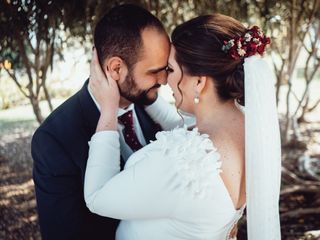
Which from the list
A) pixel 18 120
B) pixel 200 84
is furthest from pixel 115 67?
pixel 18 120

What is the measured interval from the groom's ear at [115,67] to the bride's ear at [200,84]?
1.81 ft

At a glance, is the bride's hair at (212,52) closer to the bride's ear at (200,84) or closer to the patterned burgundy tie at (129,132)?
the bride's ear at (200,84)

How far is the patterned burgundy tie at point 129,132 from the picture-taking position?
2.37m

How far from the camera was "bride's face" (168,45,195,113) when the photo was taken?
188cm

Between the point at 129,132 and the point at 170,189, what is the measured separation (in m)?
0.88

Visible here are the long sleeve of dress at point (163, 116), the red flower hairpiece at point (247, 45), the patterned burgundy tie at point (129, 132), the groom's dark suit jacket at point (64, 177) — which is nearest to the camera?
the red flower hairpiece at point (247, 45)

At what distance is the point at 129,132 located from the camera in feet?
7.95

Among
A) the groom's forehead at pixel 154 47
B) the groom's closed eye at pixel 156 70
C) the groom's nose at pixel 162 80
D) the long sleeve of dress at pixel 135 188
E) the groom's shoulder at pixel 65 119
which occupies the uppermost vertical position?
the groom's forehead at pixel 154 47

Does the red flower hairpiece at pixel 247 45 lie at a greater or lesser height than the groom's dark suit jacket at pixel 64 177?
greater

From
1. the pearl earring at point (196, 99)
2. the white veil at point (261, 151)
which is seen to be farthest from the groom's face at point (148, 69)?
the white veil at point (261, 151)

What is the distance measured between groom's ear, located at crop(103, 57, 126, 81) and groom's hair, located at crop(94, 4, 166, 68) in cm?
3

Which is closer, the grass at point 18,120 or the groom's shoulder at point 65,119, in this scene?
the groom's shoulder at point 65,119

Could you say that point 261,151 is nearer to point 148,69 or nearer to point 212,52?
point 212,52

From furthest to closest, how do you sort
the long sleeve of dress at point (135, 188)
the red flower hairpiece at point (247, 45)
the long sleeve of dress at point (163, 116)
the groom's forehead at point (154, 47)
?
the long sleeve of dress at point (163, 116) → the groom's forehead at point (154, 47) → the red flower hairpiece at point (247, 45) → the long sleeve of dress at point (135, 188)
